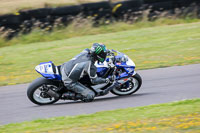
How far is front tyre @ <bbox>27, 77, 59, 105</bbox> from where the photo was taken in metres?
7.81

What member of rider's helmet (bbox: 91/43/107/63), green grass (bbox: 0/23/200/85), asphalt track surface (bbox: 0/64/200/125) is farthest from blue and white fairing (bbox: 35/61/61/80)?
green grass (bbox: 0/23/200/85)

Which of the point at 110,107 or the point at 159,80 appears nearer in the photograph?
the point at 110,107

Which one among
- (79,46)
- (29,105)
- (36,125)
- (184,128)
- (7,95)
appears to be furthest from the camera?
(79,46)

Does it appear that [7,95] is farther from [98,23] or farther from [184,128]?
[98,23]

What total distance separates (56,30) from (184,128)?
39.8 ft

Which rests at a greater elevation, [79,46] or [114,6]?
[114,6]


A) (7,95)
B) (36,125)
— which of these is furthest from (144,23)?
(36,125)

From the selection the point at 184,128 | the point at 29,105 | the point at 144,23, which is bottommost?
the point at 184,128

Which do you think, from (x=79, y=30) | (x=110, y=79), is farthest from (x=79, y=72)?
(x=79, y=30)

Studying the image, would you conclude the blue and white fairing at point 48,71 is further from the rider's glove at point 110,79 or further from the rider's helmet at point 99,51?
the rider's glove at point 110,79

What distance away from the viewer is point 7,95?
30.3ft

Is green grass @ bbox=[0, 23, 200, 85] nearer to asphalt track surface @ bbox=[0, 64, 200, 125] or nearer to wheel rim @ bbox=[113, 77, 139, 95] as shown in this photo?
asphalt track surface @ bbox=[0, 64, 200, 125]

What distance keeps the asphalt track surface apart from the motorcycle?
0.23 m

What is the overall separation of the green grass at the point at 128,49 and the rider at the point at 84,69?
3.15 m
